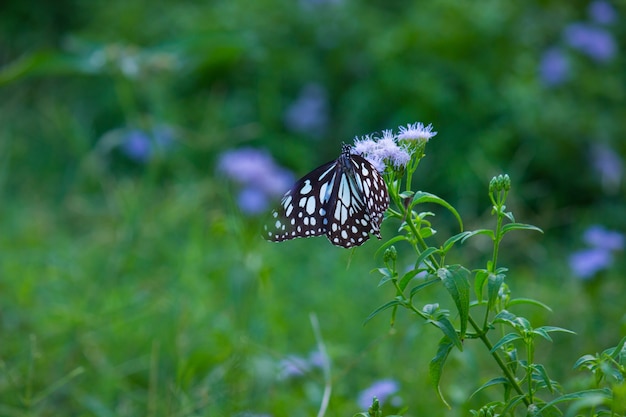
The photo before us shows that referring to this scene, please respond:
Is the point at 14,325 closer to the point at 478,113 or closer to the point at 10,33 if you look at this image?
the point at 478,113

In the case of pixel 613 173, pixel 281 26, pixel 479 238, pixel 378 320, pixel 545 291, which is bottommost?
pixel 378 320

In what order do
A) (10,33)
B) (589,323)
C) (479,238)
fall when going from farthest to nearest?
(10,33) → (479,238) → (589,323)

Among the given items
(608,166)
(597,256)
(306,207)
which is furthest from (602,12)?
(306,207)

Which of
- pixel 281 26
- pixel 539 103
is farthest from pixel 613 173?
pixel 281 26

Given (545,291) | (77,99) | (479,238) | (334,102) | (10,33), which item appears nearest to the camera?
(545,291)

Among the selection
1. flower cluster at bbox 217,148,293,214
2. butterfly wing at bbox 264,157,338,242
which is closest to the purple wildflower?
flower cluster at bbox 217,148,293,214

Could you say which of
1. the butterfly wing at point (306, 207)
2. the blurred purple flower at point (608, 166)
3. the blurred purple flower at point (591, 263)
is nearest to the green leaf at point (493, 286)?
the butterfly wing at point (306, 207)

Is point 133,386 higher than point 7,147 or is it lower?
lower

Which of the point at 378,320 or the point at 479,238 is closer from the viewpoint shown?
the point at 378,320
